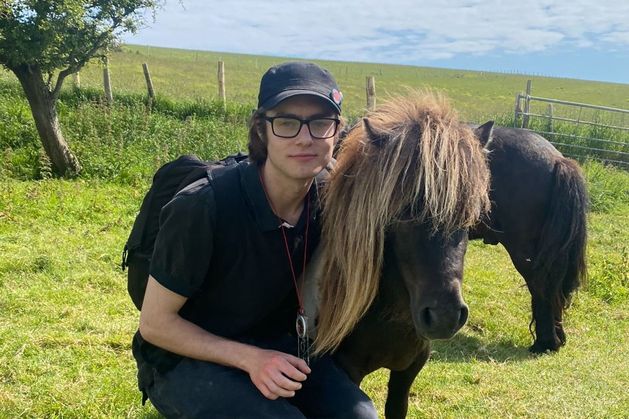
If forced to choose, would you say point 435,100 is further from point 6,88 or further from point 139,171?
point 6,88

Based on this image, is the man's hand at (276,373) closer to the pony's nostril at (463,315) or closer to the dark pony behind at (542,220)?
the pony's nostril at (463,315)

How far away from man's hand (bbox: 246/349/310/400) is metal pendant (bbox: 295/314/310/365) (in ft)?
0.61

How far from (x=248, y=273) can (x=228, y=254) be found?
11cm

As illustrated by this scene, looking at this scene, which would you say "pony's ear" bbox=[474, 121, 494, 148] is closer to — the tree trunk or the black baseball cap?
the black baseball cap

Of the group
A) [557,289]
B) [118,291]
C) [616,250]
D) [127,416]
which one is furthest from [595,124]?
[127,416]

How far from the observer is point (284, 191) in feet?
7.23

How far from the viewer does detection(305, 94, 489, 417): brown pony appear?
1.94 meters

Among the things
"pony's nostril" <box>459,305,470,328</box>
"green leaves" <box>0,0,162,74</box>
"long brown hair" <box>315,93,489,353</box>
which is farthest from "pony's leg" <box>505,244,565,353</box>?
"green leaves" <box>0,0,162,74</box>

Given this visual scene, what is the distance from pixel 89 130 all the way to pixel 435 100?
9.58 m

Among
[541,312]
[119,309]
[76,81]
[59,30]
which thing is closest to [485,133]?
[541,312]

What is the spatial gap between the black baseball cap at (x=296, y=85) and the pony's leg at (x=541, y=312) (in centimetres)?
371

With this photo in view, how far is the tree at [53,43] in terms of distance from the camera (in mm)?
8578

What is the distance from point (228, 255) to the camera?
6.92 feet

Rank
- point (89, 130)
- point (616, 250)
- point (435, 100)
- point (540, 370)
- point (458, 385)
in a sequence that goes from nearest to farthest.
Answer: point (435, 100) → point (458, 385) → point (540, 370) → point (616, 250) → point (89, 130)
